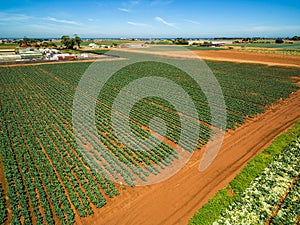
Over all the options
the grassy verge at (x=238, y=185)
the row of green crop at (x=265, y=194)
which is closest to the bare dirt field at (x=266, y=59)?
the grassy verge at (x=238, y=185)

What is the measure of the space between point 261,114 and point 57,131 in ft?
79.9

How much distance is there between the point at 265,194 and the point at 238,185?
1610 millimetres

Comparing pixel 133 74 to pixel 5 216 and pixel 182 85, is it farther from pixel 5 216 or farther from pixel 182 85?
pixel 5 216

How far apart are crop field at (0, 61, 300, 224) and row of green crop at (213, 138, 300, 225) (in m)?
5.70

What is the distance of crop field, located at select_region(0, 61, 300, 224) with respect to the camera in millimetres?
12148

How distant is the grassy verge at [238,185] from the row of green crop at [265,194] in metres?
0.28

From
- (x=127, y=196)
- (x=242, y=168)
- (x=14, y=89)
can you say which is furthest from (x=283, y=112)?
(x=14, y=89)

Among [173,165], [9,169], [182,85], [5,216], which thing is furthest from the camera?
[182,85]

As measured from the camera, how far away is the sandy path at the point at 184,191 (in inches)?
450

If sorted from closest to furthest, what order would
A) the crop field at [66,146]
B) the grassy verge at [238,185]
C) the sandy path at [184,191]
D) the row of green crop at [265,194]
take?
the row of green crop at [265,194] → the grassy verge at [238,185] → the sandy path at [184,191] → the crop field at [66,146]

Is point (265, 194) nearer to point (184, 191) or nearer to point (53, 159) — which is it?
point (184, 191)

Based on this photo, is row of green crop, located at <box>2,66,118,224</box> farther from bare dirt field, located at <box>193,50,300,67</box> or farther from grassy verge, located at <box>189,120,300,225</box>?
bare dirt field, located at <box>193,50,300,67</box>

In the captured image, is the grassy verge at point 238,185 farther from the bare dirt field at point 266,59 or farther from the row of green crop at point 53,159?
the bare dirt field at point 266,59

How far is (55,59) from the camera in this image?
249ft
